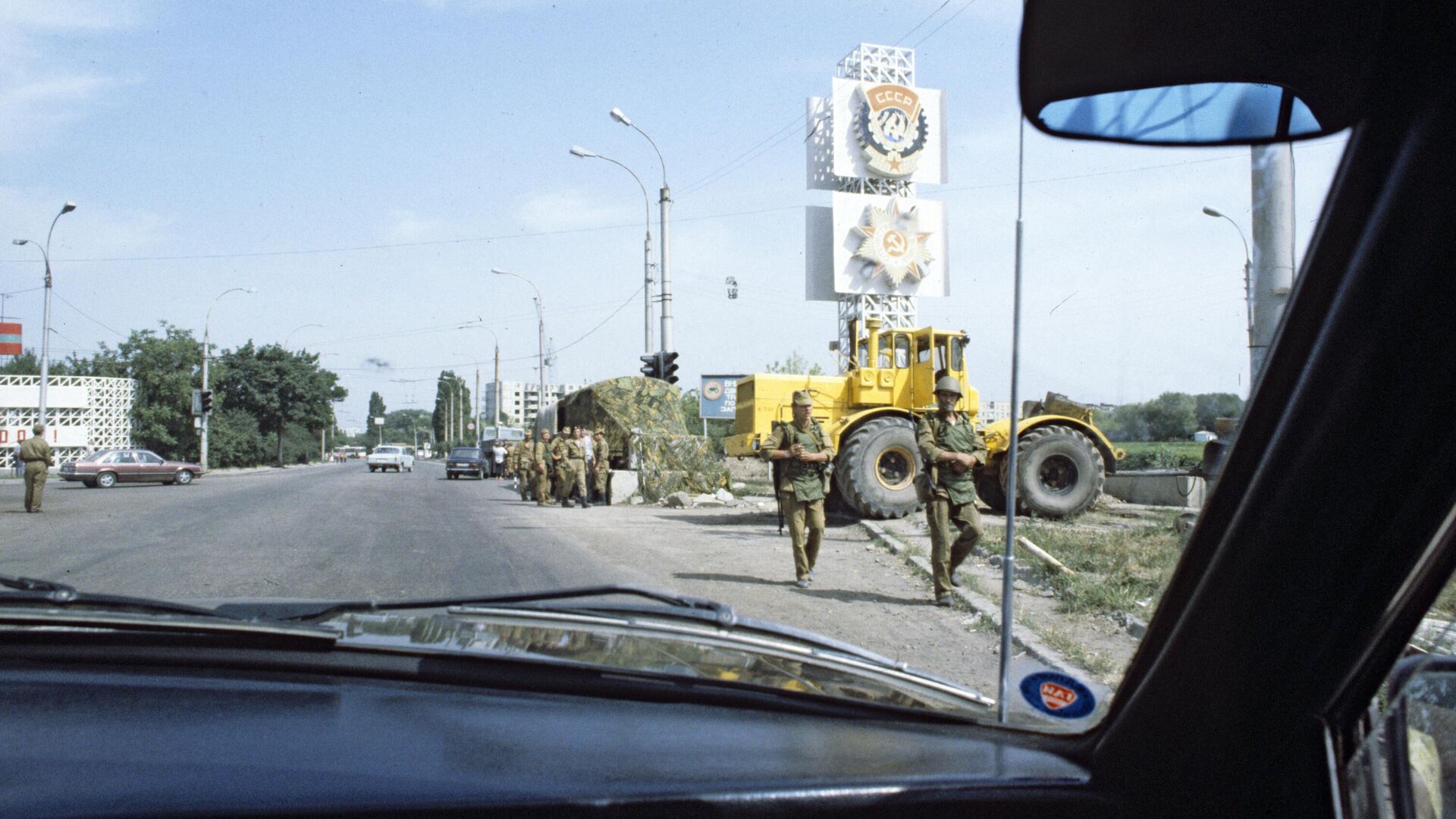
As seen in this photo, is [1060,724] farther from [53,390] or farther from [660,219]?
[660,219]

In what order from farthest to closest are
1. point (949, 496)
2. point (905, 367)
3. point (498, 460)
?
point (498, 460) < point (905, 367) < point (949, 496)

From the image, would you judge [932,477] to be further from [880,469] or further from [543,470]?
[543,470]

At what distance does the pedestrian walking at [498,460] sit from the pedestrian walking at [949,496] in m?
37.0

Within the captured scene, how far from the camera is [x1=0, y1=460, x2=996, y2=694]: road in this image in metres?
6.60

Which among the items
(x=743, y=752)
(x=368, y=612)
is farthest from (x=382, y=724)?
(x=368, y=612)

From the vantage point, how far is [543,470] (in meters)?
22.6

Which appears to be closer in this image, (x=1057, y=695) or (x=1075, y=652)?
(x=1057, y=695)

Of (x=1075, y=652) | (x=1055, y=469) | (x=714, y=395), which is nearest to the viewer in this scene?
(x=1075, y=652)

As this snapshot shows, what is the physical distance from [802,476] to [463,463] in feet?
116

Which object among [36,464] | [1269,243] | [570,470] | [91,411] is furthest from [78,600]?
[570,470]

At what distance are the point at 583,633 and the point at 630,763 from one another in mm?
732

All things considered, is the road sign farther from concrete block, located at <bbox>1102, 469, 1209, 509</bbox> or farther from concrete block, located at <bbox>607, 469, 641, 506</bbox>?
concrete block, located at <bbox>1102, 469, 1209, 509</bbox>

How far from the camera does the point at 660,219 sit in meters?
22.0

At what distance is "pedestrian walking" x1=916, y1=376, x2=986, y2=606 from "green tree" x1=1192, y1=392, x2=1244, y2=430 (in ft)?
20.9
